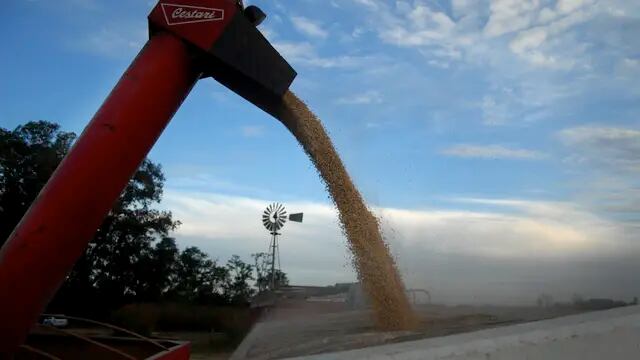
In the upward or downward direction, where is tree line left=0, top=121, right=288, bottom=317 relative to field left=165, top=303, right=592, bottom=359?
upward

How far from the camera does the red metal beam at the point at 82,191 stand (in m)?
3.84

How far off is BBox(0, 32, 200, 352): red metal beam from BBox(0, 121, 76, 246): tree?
1189 inches

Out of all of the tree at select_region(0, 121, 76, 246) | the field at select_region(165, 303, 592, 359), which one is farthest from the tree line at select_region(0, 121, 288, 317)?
the field at select_region(165, 303, 592, 359)

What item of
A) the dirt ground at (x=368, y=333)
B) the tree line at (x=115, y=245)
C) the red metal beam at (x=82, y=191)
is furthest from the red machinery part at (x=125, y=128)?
the tree line at (x=115, y=245)

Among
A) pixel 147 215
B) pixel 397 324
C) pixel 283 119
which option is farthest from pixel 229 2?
pixel 147 215

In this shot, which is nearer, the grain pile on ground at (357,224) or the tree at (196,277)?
the grain pile on ground at (357,224)

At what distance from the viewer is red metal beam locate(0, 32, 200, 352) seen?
3842mm

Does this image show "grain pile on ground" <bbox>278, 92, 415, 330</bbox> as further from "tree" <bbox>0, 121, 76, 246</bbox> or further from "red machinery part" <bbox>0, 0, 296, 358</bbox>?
"tree" <bbox>0, 121, 76, 246</bbox>

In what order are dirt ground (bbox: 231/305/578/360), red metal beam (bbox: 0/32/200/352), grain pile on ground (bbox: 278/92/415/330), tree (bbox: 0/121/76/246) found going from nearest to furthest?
red metal beam (bbox: 0/32/200/352)
dirt ground (bbox: 231/305/578/360)
grain pile on ground (bbox: 278/92/415/330)
tree (bbox: 0/121/76/246)

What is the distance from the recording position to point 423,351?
2.73 m

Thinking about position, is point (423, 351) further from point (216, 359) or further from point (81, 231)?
point (216, 359)

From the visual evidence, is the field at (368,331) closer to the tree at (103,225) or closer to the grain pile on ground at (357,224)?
the grain pile on ground at (357,224)

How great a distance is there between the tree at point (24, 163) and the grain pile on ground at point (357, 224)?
95.7ft

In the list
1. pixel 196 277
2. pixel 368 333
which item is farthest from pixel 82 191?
pixel 196 277
